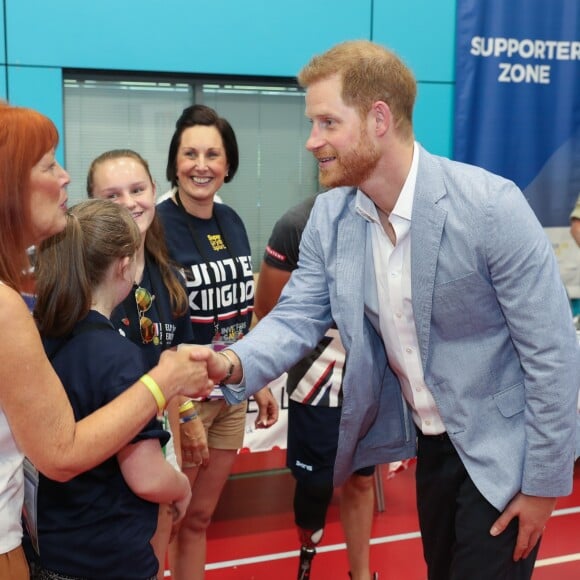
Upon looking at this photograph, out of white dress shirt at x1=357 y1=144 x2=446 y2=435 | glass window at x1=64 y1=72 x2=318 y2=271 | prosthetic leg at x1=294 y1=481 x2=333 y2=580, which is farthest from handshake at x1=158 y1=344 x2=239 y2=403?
glass window at x1=64 y1=72 x2=318 y2=271

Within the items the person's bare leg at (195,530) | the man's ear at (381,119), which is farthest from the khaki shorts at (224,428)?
the man's ear at (381,119)

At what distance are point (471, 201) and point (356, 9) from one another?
3.50 metres

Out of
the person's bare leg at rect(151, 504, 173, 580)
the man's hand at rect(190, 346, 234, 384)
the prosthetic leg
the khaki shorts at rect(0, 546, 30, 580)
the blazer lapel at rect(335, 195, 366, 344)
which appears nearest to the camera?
the khaki shorts at rect(0, 546, 30, 580)

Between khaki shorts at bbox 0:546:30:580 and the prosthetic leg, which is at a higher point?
khaki shorts at bbox 0:546:30:580

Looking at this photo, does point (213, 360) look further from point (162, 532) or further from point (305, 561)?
point (305, 561)

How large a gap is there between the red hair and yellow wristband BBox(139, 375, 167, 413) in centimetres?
32

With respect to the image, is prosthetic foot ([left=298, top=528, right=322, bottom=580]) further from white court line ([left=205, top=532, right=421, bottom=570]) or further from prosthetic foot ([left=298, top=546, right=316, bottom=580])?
white court line ([left=205, top=532, right=421, bottom=570])

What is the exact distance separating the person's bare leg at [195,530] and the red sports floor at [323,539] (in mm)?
575

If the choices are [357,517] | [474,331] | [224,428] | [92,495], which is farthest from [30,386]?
[357,517]

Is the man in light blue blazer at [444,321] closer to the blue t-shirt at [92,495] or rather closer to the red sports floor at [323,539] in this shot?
the blue t-shirt at [92,495]

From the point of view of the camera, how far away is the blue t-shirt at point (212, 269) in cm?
280

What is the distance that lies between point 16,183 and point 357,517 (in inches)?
83.1

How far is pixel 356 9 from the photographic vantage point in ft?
16.2

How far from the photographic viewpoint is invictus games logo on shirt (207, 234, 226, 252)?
2932 millimetres
